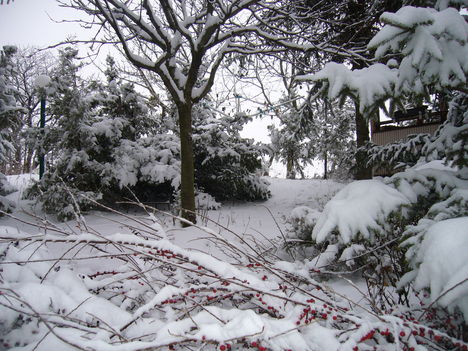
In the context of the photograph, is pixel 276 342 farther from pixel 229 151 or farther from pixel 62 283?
pixel 229 151

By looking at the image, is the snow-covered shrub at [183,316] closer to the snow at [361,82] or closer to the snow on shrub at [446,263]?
the snow on shrub at [446,263]

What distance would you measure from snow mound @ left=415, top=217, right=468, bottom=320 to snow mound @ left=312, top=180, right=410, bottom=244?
0.86ft

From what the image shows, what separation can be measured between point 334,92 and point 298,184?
885cm

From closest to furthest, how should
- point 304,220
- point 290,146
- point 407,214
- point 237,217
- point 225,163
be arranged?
point 407,214 < point 304,220 < point 237,217 < point 225,163 < point 290,146

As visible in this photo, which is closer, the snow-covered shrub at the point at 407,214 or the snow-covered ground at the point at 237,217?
the snow-covered shrub at the point at 407,214

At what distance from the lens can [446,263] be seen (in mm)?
1063

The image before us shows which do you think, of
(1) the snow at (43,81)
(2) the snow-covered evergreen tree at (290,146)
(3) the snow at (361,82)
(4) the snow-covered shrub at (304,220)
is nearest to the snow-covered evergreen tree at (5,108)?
(1) the snow at (43,81)

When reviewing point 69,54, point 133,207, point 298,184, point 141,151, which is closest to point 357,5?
point 298,184

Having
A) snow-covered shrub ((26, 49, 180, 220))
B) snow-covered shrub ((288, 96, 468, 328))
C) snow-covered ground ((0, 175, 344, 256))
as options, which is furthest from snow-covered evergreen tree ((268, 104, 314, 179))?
snow-covered shrub ((288, 96, 468, 328))

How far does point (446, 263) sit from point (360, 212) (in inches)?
18.3

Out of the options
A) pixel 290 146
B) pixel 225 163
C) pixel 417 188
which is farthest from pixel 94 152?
pixel 290 146

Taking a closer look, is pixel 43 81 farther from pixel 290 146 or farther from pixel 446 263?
pixel 290 146

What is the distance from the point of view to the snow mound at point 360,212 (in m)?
1.44

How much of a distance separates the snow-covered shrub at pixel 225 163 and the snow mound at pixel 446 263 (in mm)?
6140
